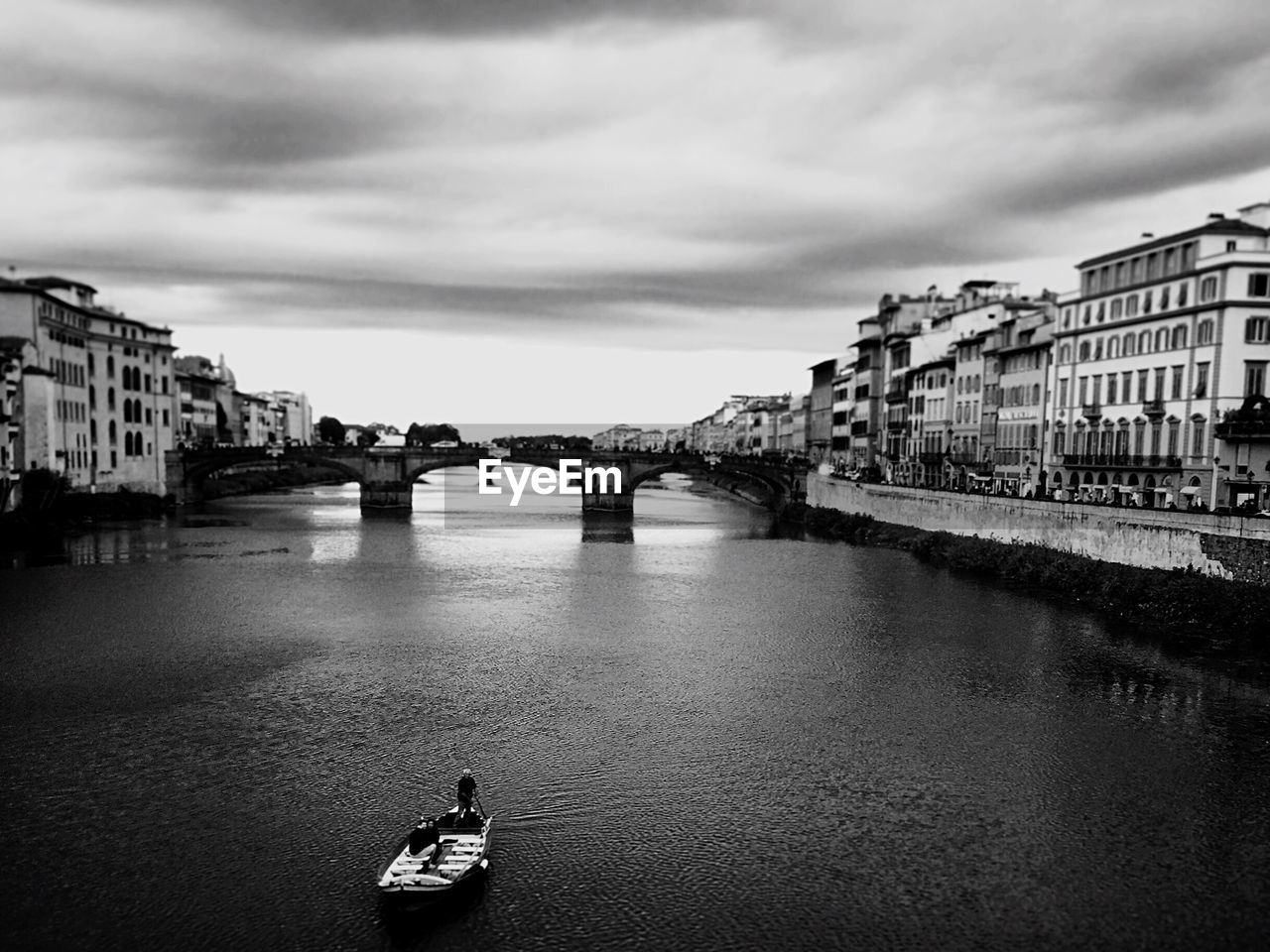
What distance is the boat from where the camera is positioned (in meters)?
14.7

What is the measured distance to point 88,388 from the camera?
245 ft

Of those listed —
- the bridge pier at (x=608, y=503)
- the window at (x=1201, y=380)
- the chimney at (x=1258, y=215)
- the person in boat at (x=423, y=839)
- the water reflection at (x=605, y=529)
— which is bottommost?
the water reflection at (x=605, y=529)

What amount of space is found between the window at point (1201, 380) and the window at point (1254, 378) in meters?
1.48

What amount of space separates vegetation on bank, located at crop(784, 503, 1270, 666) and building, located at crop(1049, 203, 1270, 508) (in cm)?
560

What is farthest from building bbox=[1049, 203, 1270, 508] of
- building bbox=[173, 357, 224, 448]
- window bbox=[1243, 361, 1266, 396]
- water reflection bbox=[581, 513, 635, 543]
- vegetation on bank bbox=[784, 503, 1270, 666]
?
building bbox=[173, 357, 224, 448]

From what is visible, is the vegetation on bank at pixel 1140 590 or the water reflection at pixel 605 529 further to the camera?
the water reflection at pixel 605 529

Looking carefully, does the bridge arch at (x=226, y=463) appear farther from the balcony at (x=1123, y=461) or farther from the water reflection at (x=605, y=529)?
the balcony at (x=1123, y=461)

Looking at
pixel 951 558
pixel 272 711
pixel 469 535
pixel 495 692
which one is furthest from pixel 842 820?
pixel 469 535

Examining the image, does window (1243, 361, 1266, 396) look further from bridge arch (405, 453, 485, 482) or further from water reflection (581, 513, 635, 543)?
bridge arch (405, 453, 485, 482)

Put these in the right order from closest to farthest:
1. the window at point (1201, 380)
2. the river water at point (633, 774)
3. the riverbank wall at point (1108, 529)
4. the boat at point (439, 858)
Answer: the boat at point (439, 858) < the river water at point (633, 774) < the riverbank wall at point (1108, 529) < the window at point (1201, 380)

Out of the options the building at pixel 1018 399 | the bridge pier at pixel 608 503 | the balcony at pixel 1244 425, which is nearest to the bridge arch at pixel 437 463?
the bridge pier at pixel 608 503

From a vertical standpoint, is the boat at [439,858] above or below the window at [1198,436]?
below

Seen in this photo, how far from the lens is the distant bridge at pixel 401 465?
8694 centimetres

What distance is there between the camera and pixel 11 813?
1791 cm
